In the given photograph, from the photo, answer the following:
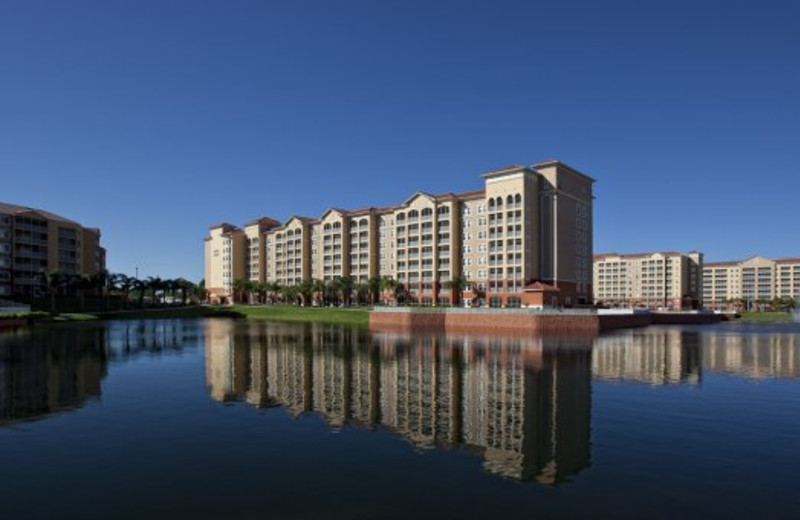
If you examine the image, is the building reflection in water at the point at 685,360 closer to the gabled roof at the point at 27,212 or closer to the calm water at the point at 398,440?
the calm water at the point at 398,440

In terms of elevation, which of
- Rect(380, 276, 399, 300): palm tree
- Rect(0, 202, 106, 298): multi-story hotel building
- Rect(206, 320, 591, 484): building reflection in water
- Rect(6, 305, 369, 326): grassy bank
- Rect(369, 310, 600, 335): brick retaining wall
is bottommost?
Rect(6, 305, 369, 326): grassy bank

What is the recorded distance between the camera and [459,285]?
5290 inches

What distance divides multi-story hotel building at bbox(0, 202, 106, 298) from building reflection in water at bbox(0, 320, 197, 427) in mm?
75875

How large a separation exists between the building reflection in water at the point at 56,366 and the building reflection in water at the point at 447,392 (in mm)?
8348

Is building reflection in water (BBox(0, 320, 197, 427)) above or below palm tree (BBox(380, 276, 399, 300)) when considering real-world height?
below

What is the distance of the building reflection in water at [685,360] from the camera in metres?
40.7

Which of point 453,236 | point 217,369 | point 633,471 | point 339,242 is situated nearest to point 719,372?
point 633,471

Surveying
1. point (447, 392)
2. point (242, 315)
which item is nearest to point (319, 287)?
point (242, 315)

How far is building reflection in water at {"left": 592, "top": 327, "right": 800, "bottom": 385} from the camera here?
40.7 meters

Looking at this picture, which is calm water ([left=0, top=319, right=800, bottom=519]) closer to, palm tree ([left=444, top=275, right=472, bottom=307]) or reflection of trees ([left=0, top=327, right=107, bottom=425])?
reflection of trees ([left=0, top=327, right=107, bottom=425])

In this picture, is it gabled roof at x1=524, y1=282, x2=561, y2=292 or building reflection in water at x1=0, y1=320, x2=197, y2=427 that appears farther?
gabled roof at x1=524, y1=282, x2=561, y2=292

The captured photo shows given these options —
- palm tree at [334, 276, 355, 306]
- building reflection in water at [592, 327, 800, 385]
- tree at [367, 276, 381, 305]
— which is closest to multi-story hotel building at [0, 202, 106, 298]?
palm tree at [334, 276, 355, 306]

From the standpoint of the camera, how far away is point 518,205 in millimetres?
123875

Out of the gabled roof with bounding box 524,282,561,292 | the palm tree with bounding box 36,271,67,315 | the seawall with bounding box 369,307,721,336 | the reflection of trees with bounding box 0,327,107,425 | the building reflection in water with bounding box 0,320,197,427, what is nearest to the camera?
the reflection of trees with bounding box 0,327,107,425
